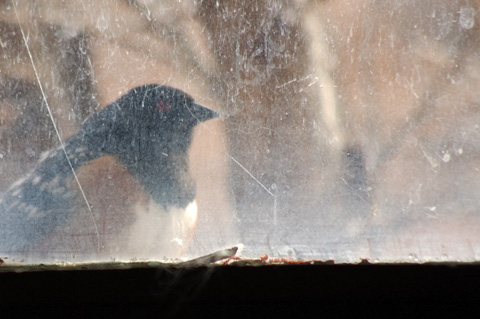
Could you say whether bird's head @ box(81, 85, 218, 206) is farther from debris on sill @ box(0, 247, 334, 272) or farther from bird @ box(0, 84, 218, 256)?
debris on sill @ box(0, 247, 334, 272)

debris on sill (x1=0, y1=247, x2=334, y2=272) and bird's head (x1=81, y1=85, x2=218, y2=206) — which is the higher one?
bird's head (x1=81, y1=85, x2=218, y2=206)

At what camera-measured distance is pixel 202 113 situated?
2.16 ft

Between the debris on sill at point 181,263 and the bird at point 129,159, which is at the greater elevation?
the bird at point 129,159

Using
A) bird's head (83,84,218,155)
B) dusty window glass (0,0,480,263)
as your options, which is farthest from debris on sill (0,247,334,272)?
bird's head (83,84,218,155)

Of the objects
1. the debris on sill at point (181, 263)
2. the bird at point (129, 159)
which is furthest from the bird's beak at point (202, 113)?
the debris on sill at point (181, 263)

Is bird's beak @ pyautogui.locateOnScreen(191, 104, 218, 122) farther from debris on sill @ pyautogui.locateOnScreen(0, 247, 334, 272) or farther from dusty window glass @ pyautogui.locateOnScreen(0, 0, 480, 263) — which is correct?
debris on sill @ pyautogui.locateOnScreen(0, 247, 334, 272)

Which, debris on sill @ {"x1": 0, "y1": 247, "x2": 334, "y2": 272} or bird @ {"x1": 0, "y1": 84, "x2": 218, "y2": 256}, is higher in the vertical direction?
bird @ {"x1": 0, "y1": 84, "x2": 218, "y2": 256}

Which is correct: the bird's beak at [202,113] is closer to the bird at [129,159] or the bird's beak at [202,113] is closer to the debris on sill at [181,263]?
the bird at [129,159]

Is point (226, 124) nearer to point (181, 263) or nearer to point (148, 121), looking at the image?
point (148, 121)

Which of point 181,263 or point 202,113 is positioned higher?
point 202,113

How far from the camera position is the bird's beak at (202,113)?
66 centimetres

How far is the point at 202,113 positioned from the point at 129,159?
6.0 inches

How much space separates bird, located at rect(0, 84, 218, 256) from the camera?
65cm

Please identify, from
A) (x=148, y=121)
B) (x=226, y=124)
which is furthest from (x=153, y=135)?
(x=226, y=124)
